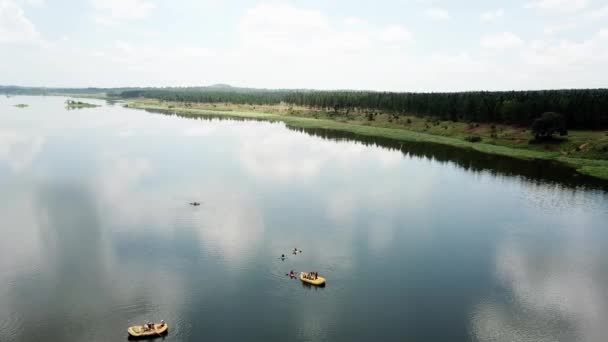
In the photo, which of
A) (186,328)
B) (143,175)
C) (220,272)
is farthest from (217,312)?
(143,175)

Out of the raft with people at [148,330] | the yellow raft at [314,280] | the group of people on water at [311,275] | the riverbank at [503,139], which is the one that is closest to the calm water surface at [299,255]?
the yellow raft at [314,280]

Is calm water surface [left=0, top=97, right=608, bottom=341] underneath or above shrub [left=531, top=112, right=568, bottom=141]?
underneath

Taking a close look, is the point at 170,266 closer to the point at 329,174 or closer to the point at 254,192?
the point at 254,192

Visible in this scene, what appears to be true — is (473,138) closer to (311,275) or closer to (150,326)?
(311,275)

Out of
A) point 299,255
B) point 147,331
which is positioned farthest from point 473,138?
point 147,331

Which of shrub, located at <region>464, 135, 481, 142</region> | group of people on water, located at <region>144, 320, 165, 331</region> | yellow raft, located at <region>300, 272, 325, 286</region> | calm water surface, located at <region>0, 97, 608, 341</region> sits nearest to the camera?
group of people on water, located at <region>144, 320, 165, 331</region>

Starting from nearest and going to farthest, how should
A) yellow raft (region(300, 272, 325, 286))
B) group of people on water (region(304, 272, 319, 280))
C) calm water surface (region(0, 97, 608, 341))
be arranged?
calm water surface (region(0, 97, 608, 341)) < yellow raft (region(300, 272, 325, 286)) < group of people on water (region(304, 272, 319, 280))

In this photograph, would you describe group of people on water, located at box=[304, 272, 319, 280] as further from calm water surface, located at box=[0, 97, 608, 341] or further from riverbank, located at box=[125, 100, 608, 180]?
riverbank, located at box=[125, 100, 608, 180]

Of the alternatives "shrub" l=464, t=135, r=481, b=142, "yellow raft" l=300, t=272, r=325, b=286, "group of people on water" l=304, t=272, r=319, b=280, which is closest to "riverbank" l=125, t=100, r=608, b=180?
"shrub" l=464, t=135, r=481, b=142
